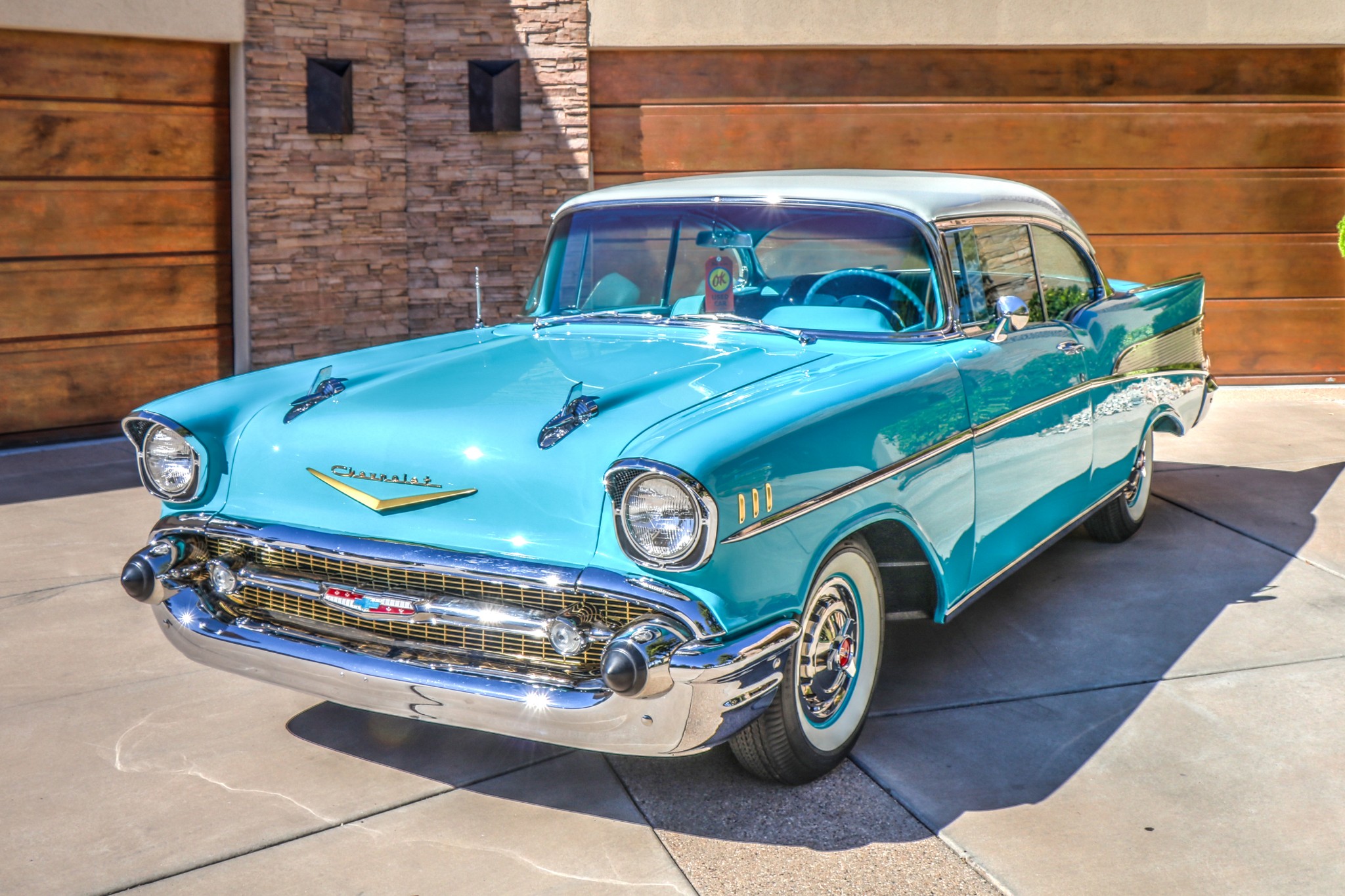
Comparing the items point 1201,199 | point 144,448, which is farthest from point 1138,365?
point 1201,199

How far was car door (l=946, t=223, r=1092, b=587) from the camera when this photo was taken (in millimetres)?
3752

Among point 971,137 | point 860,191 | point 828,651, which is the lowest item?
point 828,651

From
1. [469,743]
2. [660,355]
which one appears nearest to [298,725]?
[469,743]

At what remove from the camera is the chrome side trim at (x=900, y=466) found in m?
2.80

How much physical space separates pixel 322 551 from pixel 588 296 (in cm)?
153

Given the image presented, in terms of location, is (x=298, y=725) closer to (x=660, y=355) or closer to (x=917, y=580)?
(x=660, y=355)

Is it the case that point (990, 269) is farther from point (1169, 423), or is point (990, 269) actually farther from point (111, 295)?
point (111, 295)

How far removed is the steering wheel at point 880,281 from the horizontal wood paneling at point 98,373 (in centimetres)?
501

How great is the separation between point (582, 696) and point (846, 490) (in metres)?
0.83

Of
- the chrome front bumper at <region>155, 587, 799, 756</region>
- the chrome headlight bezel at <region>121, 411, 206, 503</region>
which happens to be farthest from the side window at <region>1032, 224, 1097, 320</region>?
the chrome headlight bezel at <region>121, 411, 206, 503</region>

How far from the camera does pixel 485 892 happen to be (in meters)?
2.69

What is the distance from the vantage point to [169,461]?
10.7 ft

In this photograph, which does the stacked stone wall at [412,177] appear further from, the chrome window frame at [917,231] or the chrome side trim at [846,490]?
the chrome side trim at [846,490]

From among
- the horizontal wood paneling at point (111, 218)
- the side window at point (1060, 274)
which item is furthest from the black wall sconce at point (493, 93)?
the side window at point (1060, 274)
